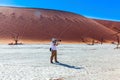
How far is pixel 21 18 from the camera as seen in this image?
338 feet

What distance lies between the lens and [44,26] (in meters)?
98.8

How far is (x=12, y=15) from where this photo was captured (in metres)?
105

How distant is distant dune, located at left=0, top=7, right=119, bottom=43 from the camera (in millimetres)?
90250

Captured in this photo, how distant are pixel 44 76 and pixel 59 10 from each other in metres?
108

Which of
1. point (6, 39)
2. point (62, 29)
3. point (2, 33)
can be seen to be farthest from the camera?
point (62, 29)

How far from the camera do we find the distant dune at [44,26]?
90250 mm

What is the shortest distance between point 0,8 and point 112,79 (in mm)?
103574

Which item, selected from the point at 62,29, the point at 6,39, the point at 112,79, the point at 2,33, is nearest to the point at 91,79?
the point at 112,79

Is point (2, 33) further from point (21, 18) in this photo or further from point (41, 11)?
point (41, 11)

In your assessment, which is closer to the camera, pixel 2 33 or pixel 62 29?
pixel 2 33

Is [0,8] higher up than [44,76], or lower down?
higher up

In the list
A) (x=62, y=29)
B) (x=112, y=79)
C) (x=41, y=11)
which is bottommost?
(x=112, y=79)

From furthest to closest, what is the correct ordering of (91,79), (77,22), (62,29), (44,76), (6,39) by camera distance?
(77,22) → (62,29) → (6,39) → (44,76) → (91,79)

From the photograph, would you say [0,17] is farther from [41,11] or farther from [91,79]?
[91,79]
